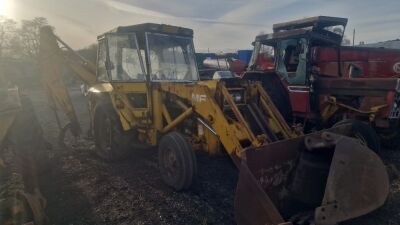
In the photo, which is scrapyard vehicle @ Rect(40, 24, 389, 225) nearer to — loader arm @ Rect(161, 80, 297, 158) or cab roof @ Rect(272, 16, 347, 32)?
loader arm @ Rect(161, 80, 297, 158)

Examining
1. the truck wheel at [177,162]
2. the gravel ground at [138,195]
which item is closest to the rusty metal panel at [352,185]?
the gravel ground at [138,195]

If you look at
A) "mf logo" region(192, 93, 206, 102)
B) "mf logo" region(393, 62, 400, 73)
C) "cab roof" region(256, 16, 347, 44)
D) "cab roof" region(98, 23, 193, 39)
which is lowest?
"mf logo" region(192, 93, 206, 102)

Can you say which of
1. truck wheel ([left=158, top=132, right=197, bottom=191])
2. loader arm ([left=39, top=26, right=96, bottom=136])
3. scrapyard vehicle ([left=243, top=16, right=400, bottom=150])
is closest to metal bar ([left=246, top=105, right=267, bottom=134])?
truck wheel ([left=158, top=132, right=197, bottom=191])

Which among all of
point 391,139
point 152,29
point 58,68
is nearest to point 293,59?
point 391,139

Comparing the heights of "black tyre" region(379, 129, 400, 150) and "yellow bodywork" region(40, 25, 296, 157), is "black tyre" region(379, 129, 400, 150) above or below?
below

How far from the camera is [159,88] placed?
5.40 metres

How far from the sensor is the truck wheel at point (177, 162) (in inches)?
176

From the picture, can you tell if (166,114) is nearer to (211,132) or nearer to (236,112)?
(211,132)

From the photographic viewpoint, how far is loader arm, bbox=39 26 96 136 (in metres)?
6.95

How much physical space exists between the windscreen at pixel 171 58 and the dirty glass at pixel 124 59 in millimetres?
254

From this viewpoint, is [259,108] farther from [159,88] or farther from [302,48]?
[302,48]

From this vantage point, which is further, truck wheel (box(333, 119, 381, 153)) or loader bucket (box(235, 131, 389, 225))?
truck wheel (box(333, 119, 381, 153))

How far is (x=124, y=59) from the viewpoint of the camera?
5.94 metres

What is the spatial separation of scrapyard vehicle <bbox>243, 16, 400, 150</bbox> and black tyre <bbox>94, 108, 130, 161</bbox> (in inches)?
146
